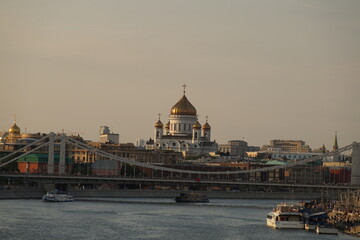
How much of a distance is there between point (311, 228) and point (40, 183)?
35.0m

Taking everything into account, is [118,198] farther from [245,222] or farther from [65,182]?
[245,222]

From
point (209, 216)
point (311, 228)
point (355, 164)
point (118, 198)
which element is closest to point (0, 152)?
point (118, 198)

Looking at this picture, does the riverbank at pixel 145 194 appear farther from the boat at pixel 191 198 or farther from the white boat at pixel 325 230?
the white boat at pixel 325 230

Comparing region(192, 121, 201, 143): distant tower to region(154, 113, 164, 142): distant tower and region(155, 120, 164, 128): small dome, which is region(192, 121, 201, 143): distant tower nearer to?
region(154, 113, 164, 142): distant tower

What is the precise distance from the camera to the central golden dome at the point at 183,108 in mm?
172250

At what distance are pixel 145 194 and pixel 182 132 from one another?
5552 centimetres

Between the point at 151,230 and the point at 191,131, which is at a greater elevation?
the point at 191,131

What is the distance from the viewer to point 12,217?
8306cm

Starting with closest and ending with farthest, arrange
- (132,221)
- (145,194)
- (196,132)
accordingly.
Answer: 1. (132,221)
2. (145,194)
3. (196,132)

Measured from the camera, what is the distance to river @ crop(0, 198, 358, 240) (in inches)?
2943

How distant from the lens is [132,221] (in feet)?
275

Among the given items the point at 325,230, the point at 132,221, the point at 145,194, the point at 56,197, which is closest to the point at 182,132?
the point at 145,194

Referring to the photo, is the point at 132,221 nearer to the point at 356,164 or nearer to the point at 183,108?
the point at 356,164

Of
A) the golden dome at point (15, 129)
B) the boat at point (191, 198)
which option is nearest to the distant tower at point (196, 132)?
the golden dome at point (15, 129)
